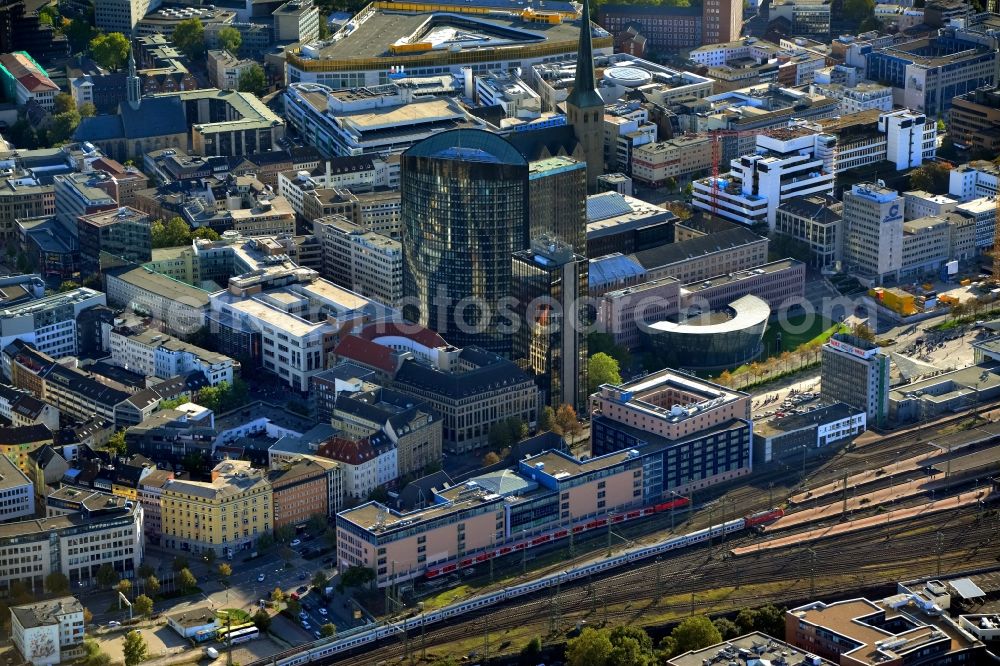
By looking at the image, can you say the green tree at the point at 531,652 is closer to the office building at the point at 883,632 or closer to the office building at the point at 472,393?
the office building at the point at 883,632

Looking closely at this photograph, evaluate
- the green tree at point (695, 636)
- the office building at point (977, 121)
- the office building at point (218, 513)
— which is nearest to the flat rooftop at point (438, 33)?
the office building at point (977, 121)

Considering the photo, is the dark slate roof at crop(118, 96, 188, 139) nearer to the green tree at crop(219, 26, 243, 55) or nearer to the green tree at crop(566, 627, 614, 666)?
the green tree at crop(219, 26, 243, 55)

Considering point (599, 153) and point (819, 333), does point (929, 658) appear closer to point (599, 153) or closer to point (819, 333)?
point (819, 333)

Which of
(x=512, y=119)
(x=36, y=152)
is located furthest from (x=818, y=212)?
(x=36, y=152)

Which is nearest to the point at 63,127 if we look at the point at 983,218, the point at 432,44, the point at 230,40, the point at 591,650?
the point at 230,40

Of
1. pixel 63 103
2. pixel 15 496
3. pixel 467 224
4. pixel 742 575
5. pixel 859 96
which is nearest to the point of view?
pixel 742 575

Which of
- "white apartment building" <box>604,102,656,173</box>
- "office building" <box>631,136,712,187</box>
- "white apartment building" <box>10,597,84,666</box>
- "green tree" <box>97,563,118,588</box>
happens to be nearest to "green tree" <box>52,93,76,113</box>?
"white apartment building" <box>604,102,656,173</box>

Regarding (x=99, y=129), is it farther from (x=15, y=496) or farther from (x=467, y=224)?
(x=15, y=496)

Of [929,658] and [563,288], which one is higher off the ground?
[563,288]
